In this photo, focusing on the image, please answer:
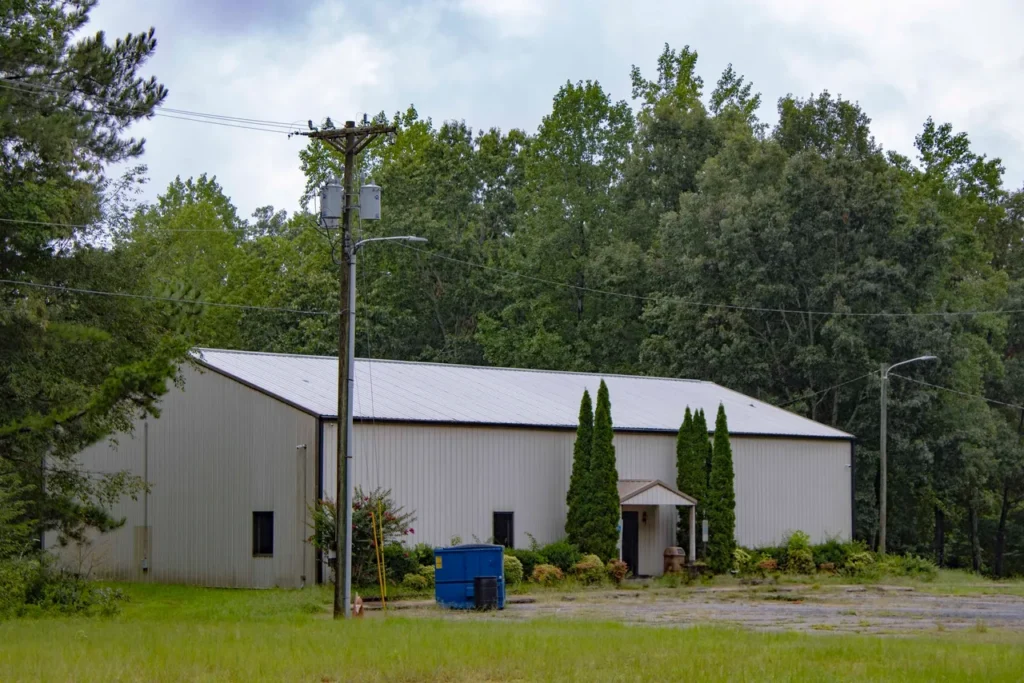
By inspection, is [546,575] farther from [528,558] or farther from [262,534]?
[262,534]

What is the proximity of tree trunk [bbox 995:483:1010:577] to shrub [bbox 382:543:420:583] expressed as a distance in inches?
1517

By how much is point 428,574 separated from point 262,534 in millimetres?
4871

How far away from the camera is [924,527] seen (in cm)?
6612

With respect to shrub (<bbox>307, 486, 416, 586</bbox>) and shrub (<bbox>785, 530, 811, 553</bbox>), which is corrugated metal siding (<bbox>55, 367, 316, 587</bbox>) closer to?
shrub (<bbox>307, 486, 416, 586</bbox>)

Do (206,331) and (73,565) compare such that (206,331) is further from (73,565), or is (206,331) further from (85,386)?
(85,386)

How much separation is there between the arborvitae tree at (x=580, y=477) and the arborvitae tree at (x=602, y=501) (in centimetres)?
15

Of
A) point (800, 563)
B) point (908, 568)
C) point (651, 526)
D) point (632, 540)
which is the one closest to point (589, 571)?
point (632, 540)

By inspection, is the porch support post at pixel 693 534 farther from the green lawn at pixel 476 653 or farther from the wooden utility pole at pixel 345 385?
the green lawn at pixel 476 653

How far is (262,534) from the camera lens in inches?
1393

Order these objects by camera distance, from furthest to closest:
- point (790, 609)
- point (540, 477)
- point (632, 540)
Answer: point (632, 540) → point (540, 477) → point (790, 609)

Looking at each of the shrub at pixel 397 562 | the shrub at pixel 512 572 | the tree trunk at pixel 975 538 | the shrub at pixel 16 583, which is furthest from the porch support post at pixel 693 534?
the tree trunk at pixel 975 538

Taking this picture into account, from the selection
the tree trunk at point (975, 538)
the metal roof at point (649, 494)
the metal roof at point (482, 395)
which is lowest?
the tree trunk at point (975, 538)

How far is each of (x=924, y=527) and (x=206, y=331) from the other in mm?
34905

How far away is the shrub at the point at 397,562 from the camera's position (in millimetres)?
32750
